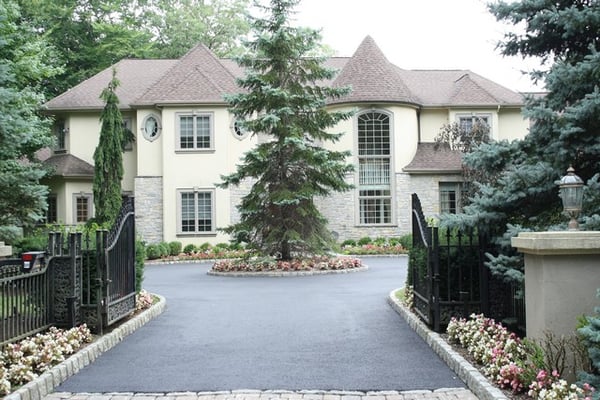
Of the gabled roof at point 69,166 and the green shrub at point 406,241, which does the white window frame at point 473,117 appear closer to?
the green shrub at point 406,241

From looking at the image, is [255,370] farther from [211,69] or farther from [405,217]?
[211,69]

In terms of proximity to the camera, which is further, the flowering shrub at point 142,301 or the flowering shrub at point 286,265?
the flowering shrub at point 286,265

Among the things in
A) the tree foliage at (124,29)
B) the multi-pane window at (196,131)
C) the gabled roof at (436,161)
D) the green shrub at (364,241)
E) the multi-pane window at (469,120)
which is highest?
the tree foliage at (124,29)

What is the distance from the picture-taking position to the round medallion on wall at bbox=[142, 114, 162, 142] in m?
29.2

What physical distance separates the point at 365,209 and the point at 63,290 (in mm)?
21617

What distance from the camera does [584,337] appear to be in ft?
17.1

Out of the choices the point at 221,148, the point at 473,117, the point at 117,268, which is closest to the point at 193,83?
the point at 221,148

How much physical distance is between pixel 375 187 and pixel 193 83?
8786 millimetres

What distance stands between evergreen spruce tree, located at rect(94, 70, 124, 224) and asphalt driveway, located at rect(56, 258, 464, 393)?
43.6 feet

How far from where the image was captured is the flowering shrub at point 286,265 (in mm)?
20062

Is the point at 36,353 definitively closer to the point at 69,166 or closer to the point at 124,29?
the point at 69,166

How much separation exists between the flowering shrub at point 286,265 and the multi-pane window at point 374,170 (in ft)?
28.2

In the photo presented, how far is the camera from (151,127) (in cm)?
2933

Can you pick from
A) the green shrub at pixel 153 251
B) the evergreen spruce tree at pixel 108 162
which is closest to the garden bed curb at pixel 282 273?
the green shrub at pixel 153 251
